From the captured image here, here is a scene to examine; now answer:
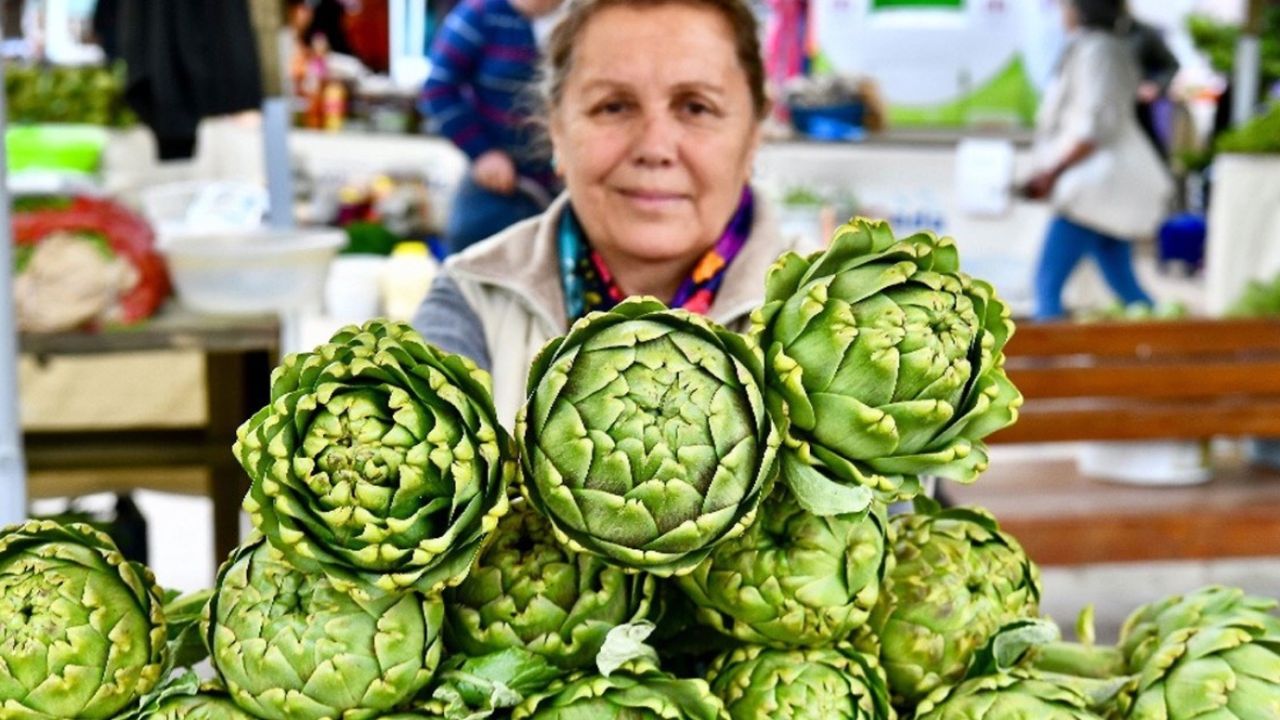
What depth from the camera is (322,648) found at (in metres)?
0.80

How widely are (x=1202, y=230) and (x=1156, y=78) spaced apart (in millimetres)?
3957

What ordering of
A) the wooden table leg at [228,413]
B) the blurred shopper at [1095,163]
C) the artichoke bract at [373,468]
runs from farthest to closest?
1. the blurred shopper at [1095,163]
2. the wooden table leg at [228,413]
3. the artichoke bract at [373,468]

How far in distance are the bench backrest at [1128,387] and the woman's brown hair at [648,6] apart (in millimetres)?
1150

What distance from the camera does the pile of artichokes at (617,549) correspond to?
787mm

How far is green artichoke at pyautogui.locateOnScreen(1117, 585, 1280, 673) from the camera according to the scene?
0.95 m

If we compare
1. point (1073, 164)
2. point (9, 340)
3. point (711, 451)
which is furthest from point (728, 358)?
point (1073, 164)

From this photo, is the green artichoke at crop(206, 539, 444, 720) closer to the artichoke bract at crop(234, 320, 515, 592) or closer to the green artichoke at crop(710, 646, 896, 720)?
the artichoke bract at crop(234, 320, 515, 592)

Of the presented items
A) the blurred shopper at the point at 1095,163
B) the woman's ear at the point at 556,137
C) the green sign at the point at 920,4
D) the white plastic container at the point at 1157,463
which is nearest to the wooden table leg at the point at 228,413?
the woman's ear at the point at 556,137

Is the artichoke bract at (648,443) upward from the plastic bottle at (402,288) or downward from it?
upward

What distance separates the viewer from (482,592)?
0.85 m

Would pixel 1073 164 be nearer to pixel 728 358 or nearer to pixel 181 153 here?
pixel 181 153

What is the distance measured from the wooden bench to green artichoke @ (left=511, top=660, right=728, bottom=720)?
184 cm

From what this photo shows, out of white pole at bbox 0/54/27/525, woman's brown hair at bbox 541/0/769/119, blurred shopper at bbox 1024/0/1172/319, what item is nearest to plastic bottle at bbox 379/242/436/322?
white pole at bbox 0/54/27/525

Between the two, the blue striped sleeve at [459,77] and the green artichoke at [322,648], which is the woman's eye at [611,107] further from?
the blue striped sleeve at [459,77]
